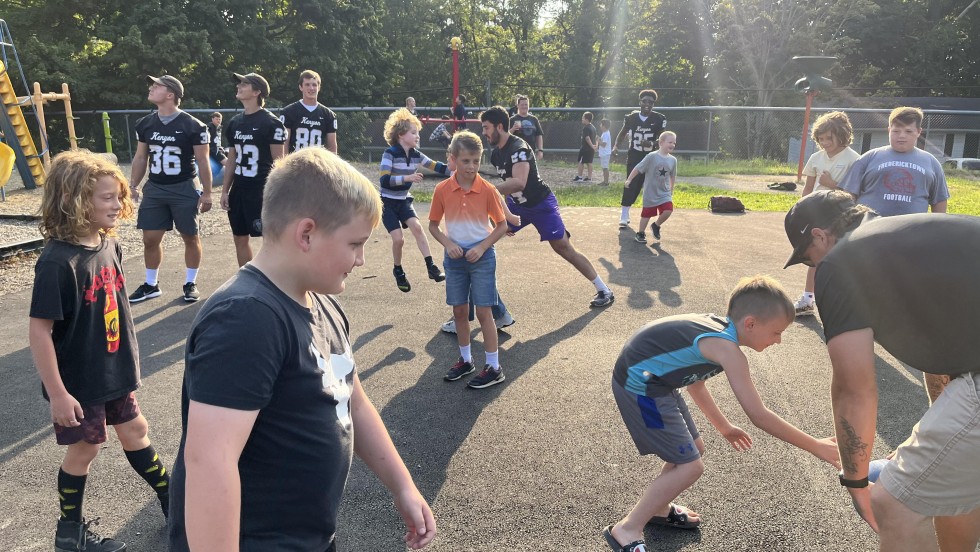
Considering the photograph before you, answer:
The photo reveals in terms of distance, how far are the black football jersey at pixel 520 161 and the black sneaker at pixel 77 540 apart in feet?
16.1

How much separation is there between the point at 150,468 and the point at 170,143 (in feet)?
15.8

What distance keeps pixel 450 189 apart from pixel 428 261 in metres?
2.60

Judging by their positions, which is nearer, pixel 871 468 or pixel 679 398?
pixel 871 468

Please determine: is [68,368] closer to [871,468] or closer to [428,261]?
[871,468]

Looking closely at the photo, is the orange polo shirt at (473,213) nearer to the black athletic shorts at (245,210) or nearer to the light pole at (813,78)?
the black athletic shorts at (245,210)

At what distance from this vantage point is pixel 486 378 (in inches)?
200

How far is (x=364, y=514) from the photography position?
3.46 meters

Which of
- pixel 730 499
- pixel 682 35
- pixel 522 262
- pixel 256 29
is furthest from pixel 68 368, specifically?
pixel 682 35

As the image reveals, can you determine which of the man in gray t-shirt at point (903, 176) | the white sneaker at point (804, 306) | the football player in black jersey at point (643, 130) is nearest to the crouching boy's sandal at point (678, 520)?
the man in gray t-shirt at point (903, 176)

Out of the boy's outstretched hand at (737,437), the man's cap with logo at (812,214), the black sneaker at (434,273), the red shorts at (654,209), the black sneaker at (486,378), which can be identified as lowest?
the black sneaker at (486,378)

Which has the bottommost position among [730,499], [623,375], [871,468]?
[730,499]

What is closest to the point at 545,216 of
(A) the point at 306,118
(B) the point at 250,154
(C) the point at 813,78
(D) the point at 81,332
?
(A) the point at 306,118

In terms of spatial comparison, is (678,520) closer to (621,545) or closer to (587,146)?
(621,545)

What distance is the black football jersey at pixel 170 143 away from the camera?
7.13 metres
